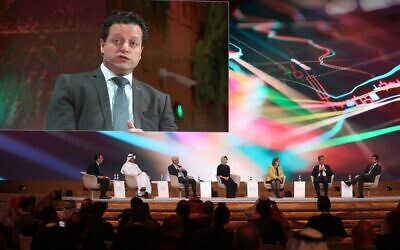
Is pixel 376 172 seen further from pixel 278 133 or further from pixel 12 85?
pixel 12 85

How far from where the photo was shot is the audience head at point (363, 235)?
421 cm

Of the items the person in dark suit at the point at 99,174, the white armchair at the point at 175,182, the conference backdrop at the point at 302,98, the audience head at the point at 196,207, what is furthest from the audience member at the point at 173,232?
the conference backdrop at the point at 302,98

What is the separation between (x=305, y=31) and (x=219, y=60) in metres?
2.00

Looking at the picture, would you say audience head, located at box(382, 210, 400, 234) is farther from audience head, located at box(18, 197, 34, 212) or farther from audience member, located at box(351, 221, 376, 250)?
audience head, located at box(18, 197, 34, 212)

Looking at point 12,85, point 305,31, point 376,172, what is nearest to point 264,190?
point 376,172

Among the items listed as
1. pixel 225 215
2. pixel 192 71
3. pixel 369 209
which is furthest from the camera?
pixel 192 71

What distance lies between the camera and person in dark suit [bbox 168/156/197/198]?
13852 millimetres

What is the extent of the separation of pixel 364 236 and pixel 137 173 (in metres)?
10.1

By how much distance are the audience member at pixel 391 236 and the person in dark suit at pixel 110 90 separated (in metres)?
10.4

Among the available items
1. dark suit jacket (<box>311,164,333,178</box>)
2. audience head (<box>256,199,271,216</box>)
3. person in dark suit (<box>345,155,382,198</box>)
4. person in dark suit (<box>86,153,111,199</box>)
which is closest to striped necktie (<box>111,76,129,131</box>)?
person in dark suit (<box>86,153,111,199</box>)

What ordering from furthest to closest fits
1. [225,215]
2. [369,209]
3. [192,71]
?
[192,71], [369,209], [225,215]

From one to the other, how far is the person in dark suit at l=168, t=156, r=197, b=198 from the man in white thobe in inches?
19.8

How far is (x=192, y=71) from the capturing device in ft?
48.8

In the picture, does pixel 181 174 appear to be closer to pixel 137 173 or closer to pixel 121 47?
pixel 137 173
